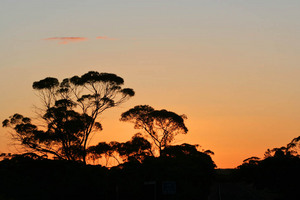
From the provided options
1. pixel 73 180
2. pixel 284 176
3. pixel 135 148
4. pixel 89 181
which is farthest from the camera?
pixel 135 148

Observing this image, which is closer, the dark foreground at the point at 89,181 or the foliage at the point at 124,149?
the dark foreground at the point at 89,181

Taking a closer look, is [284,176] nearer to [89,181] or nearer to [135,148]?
[135,148]

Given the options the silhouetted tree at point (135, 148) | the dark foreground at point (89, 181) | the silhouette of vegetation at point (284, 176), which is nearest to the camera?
the dark foreground at point (89, 181)

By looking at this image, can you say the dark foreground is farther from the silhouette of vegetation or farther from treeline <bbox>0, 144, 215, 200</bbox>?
the silhouette of vegetation

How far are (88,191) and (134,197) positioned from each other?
15.6 feet

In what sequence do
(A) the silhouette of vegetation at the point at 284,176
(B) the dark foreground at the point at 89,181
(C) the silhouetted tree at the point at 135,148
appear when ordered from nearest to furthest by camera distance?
(B) the dark foreground at the point at 89,181, (A) the silhouette of vegetation at the point at 284,176, (C) the silhouetted tree at the point at 135,148

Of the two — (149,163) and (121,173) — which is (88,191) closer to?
(121,173)

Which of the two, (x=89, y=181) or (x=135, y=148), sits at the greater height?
(x=135, y=148)

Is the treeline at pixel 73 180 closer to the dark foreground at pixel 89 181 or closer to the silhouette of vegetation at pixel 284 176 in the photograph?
the dark foreground at pixel 89 181

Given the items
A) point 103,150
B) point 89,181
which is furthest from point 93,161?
point 89,181

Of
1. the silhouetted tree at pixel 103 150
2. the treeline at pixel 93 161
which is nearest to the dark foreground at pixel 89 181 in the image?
the treeline at pixel 93 161

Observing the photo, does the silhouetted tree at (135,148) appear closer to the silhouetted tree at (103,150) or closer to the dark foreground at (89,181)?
the silhouetted tree at (103,150)

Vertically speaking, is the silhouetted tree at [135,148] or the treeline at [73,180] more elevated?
the silhouetted tree at [135,148]

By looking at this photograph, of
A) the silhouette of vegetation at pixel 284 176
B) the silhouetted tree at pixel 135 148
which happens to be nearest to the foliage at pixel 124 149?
the silhouetted tree at pixel 135 148
